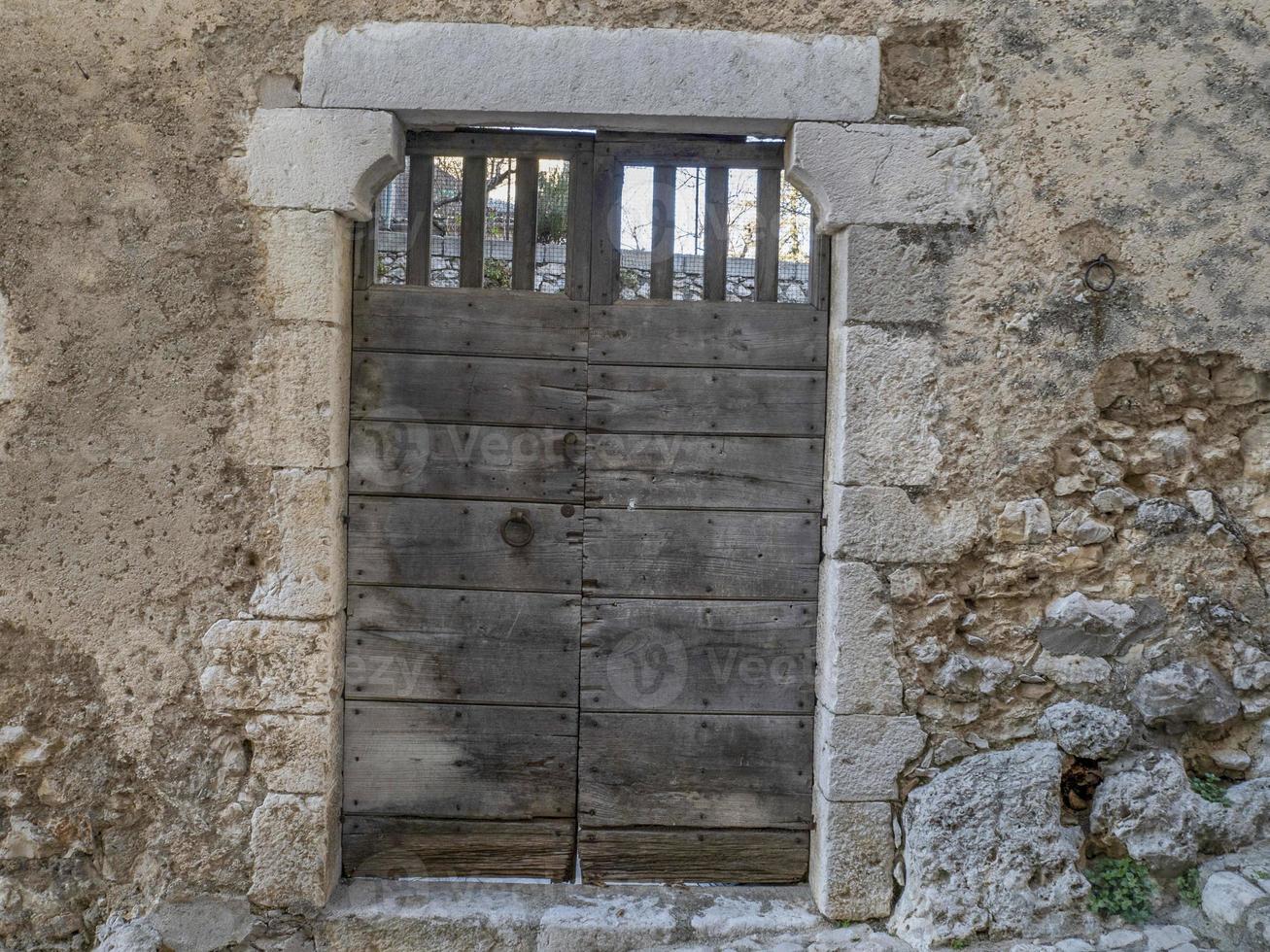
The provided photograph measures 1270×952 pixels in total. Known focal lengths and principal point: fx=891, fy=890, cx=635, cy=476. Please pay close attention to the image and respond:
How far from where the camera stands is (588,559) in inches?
104

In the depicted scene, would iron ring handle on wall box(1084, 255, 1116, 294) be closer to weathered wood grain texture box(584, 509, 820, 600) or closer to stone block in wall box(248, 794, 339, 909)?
weathered wood grain texture box(584, 509, 820, 600)

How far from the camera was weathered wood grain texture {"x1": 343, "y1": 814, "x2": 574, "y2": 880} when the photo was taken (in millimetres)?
2652

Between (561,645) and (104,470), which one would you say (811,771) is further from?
(104,470)

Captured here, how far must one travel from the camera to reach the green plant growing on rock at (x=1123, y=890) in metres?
2.36

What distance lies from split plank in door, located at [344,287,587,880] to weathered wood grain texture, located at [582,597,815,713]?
8cm

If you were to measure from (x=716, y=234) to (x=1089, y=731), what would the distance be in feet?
5.72

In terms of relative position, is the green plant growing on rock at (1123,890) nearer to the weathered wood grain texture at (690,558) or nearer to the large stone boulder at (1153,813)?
the large stone boulder at (1153,813)

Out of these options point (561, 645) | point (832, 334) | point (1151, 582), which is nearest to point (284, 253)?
point (561, 645)

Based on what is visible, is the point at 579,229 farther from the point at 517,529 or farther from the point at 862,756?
the point at 862,756

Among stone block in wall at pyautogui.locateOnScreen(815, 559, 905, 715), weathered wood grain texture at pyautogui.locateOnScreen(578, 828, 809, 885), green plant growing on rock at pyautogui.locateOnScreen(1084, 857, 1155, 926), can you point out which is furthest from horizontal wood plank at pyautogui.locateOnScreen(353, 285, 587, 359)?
green plant growing on rock at pyautogui.locateOnScreen(1084, 857, 1155, 926)

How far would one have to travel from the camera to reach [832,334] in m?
2.60

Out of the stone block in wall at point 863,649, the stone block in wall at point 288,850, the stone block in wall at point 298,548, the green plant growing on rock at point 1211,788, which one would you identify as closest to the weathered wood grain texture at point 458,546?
the stone block in wall at point 298,548

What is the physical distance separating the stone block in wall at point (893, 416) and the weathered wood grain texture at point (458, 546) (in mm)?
831

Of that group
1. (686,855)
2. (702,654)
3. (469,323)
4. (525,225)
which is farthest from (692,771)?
(525,225)
